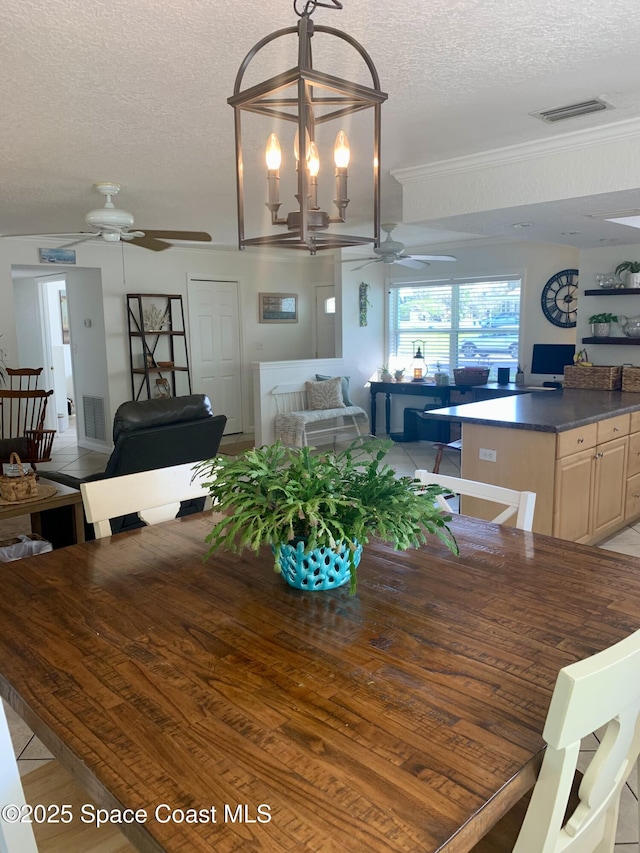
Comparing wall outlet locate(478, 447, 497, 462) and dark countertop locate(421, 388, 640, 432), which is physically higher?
dark countertop locate(421, 388, 640, 432)

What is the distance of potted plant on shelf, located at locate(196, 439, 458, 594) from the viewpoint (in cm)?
139

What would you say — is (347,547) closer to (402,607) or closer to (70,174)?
(402,607)

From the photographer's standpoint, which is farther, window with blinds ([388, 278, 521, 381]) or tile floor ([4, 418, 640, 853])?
window with blinds ([388, 278, 521, 381])

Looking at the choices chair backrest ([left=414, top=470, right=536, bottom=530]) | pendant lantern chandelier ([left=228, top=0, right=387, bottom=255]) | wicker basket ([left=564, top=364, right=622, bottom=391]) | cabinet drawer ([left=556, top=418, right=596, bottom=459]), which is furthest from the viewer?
wicker basket ([left=564, top=364, right=622, bottom=391])

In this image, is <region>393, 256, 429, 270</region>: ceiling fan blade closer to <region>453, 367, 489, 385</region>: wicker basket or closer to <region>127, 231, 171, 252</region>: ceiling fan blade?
<region>453, 367, 489, 385</region>: wicker basket

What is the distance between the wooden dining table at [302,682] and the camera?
0.83m

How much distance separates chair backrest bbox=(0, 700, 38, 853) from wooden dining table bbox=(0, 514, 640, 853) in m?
0.07

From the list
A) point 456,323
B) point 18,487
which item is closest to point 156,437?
point 18,487

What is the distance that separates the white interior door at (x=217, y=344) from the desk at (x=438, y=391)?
1.87 meters

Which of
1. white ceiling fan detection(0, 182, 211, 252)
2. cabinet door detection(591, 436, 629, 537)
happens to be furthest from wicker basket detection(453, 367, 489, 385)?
white ceiling fan detection(0, 182, 211, 252)

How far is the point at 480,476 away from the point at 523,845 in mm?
3031

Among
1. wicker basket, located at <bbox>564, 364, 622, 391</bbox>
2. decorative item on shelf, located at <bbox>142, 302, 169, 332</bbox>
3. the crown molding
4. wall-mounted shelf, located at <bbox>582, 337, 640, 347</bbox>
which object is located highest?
the crown molding

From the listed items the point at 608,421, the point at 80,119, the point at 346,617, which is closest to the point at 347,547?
the point at 346,617

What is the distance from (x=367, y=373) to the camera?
328 inches
